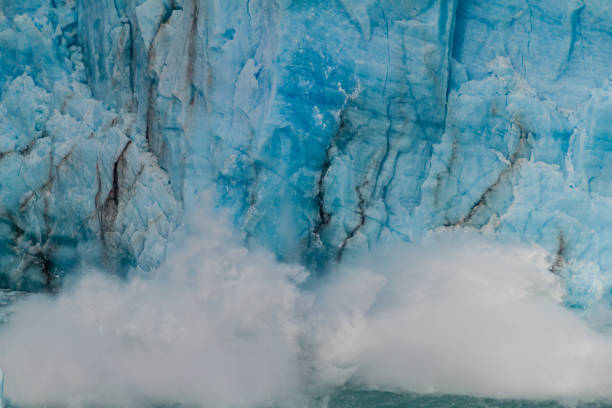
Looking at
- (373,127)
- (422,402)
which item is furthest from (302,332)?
(373,127)

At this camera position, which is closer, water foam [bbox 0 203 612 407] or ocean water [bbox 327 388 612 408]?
ocean water [bbox 327 388 612 408]

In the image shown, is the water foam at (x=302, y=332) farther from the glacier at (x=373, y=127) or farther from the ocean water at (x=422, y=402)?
the glacier at (x=373, y=127)

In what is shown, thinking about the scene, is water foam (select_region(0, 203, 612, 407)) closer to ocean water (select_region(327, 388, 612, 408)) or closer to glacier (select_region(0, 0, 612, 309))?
ocean water (select_region(327, 388, 612, 408))

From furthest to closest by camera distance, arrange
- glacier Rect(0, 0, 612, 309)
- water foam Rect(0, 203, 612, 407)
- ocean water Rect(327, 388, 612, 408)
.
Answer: glacier Rect(0, 0, 612, 309)
water foam Rect(0, 203, 612, 407)
ocean water Rect(327, 388, 612, 408)

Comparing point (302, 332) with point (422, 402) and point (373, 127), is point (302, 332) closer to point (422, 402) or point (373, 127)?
point (422, 402)

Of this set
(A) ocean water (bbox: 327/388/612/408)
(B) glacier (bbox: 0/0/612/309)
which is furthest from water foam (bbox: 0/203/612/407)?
(B) glacier (bbox: 0/0/612/309)

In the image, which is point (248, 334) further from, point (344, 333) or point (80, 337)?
point (80, 337)

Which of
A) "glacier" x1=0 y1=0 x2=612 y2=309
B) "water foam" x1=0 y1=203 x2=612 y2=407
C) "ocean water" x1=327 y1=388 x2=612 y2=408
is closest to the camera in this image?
"ocean water" x1=327 y1=388 x2=612 y2=408

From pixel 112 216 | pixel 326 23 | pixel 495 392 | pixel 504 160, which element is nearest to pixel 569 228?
pixel 504 160

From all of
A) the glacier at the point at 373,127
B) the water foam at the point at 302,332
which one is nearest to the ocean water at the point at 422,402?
the water foam at the point at 302,332

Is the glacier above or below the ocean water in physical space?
above
